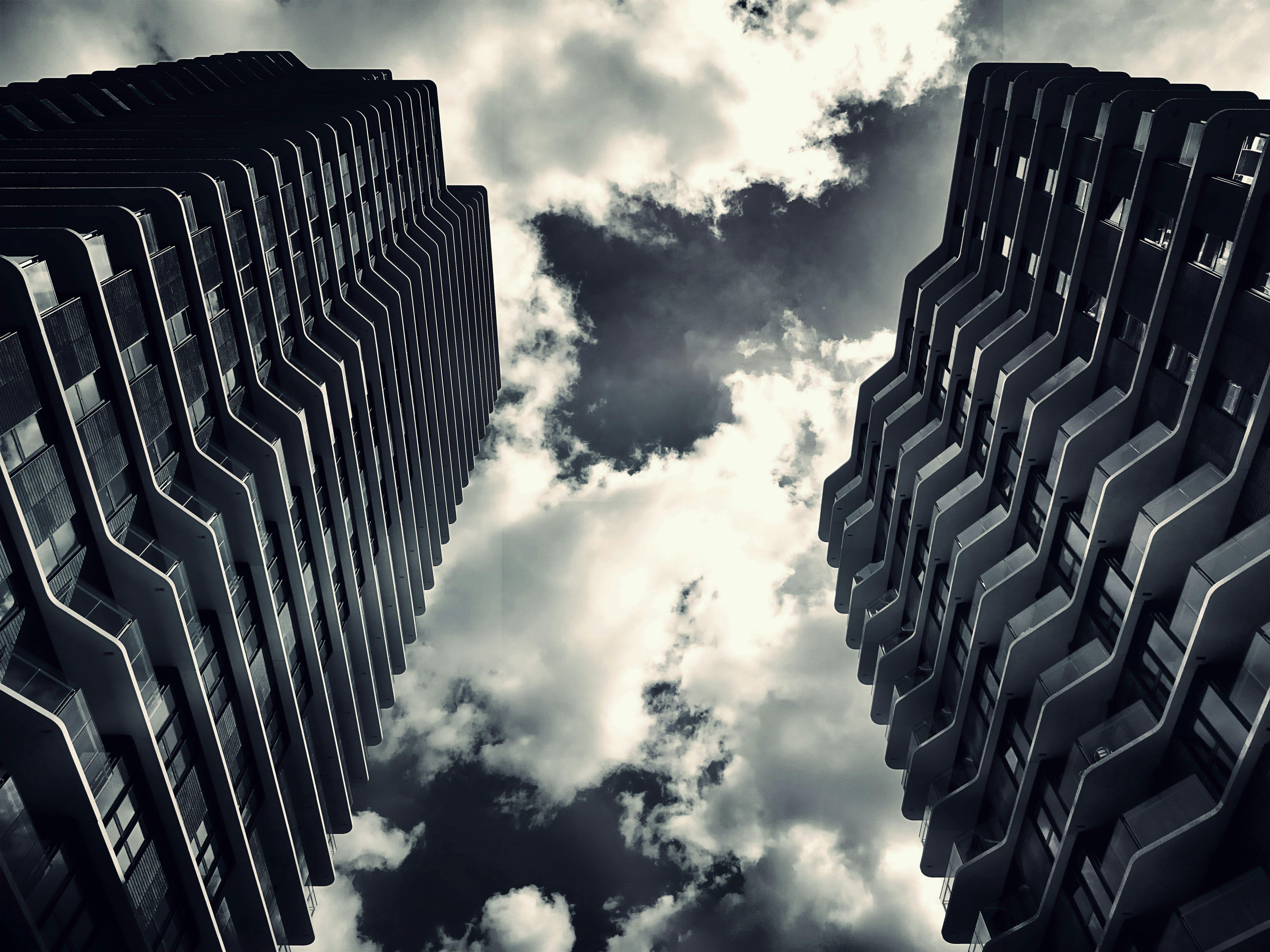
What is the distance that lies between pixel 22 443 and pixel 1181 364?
3369 cm

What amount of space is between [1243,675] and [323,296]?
142 feet

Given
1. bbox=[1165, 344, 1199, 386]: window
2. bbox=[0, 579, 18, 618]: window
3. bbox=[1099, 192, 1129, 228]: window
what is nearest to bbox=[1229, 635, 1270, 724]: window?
bbox=[1165, 344, 1199, 386]: window

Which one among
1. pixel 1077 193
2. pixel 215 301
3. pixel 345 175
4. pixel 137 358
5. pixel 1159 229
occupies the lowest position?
pixel 1159 229

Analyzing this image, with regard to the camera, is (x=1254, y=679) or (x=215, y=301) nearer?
(x=1254, y=679)

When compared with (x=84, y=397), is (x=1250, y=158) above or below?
below

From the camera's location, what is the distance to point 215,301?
27109mm

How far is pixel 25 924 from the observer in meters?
16.1

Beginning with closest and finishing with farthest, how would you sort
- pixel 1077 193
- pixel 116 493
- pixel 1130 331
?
pixel 116 493
pixel 1130 331
pixel 1077 193

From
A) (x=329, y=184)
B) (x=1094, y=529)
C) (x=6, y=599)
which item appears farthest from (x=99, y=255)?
(x=1094, y=529)

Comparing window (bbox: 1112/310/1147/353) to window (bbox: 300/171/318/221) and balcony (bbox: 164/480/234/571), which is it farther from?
window (bbox: 300/171/318/221)

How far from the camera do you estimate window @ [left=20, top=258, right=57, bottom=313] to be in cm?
1766

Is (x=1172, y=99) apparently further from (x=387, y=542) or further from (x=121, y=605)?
(x=387, y=542)

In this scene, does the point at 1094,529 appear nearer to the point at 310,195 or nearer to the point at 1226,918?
the point at 1226,918

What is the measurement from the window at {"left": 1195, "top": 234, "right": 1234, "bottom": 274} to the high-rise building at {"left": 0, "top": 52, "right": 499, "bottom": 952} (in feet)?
107
